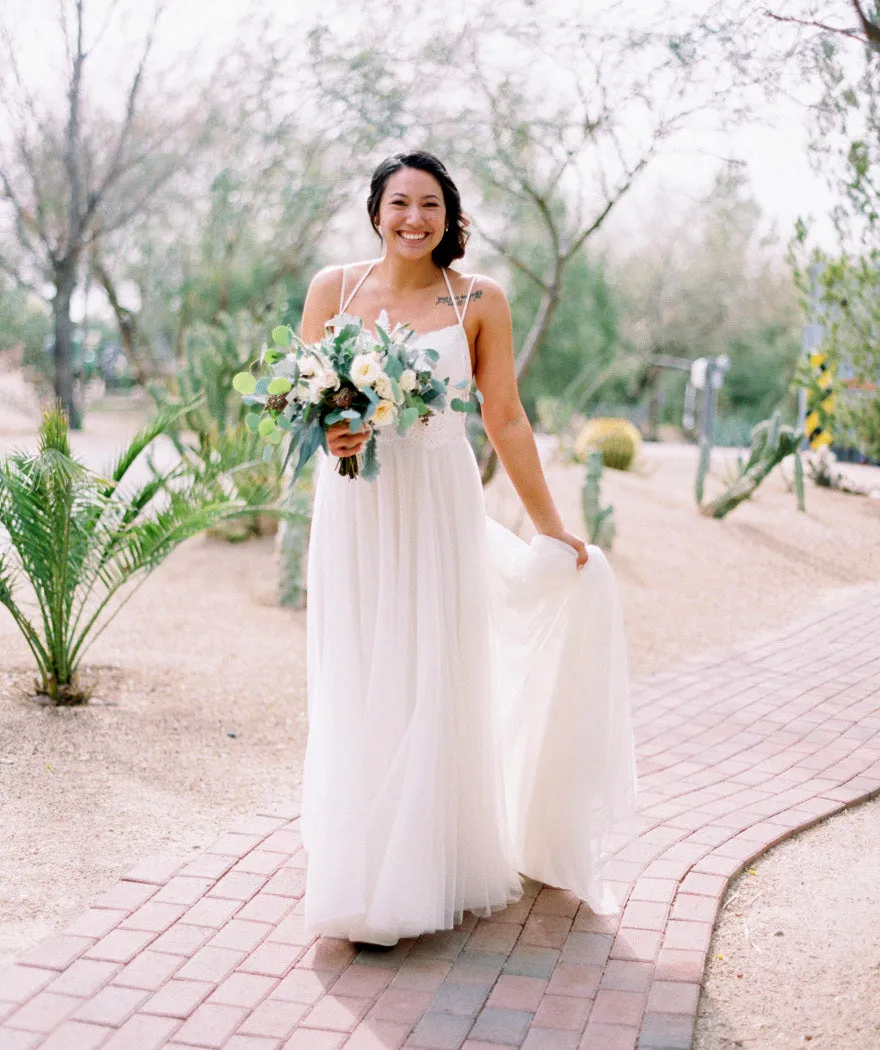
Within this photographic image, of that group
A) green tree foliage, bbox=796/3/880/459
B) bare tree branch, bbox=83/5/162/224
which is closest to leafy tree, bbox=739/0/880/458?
green tree foliage, bbox=796/3/880/459

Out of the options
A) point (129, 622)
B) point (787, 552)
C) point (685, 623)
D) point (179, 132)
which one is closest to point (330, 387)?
point (129, 622)

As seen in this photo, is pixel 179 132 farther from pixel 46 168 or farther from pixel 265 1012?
pixel 265 1012

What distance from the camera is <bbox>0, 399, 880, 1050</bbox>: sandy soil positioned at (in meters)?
4.12

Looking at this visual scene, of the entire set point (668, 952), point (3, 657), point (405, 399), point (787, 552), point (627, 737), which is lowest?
point (787, 552)

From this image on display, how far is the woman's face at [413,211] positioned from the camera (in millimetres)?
3662

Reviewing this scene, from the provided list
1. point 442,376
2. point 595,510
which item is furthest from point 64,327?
point 442,376

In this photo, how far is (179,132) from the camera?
52.6 ft

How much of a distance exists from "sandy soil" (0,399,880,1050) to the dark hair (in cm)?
227

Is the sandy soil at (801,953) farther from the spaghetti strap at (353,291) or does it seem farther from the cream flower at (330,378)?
the spaghetti strap at (353,291)

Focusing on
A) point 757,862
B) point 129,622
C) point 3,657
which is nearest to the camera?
point 757,862

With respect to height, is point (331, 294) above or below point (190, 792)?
above

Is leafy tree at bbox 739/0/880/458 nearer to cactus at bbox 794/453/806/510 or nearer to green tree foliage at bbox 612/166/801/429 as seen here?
cactus at bbox 794/453/806/510

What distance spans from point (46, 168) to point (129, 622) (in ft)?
33.0

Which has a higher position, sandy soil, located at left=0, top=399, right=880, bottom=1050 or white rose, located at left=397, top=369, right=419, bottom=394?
white rose, located at left=397, top=369, right=419, bottom=394
